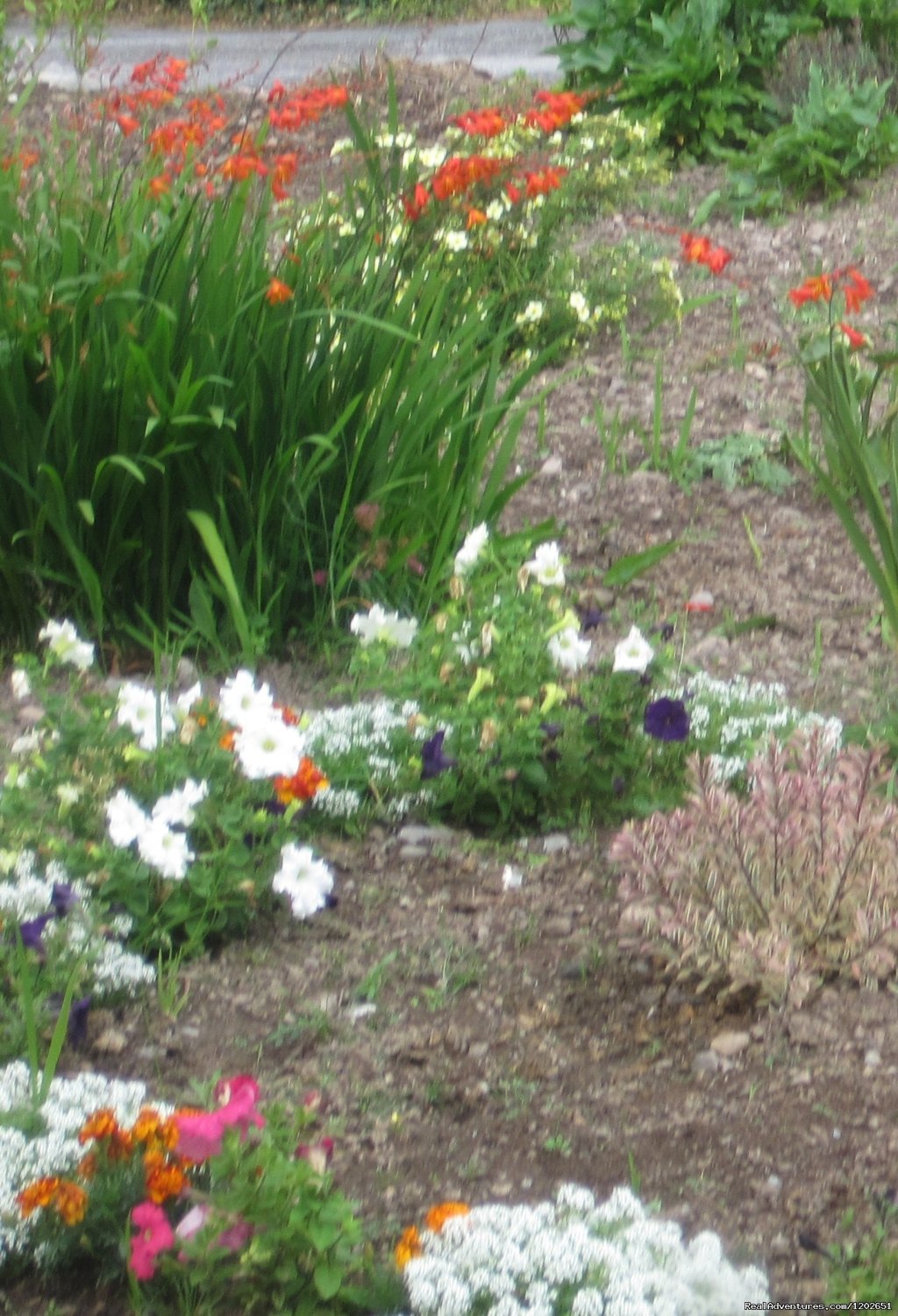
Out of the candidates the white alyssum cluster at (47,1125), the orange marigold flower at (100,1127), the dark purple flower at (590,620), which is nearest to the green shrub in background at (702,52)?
the dark purple flower at (590,620)

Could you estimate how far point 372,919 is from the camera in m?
2.58

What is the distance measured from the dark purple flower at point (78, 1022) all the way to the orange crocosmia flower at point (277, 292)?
1551 millimetres

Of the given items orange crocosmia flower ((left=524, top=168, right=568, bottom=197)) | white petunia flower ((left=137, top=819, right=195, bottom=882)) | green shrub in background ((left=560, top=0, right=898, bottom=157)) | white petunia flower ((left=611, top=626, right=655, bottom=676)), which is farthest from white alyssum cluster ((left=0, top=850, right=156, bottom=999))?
green shrub in background ((left=560, top=0, right=898, bottom=157))

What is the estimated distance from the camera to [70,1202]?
179cm

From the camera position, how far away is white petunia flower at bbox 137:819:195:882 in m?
2.32

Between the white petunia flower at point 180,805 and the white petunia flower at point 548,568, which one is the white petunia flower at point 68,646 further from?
the white petunia flower at point 548,568

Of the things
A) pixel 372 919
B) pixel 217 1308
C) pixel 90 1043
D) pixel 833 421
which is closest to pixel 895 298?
pixel 833 421

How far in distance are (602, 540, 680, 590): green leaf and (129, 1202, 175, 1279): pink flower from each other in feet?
7.33

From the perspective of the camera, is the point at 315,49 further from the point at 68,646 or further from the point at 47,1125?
the point at 47,1125

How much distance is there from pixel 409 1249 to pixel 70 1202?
0.41 m

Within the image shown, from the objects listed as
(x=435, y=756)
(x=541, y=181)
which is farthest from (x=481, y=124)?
(x=435, y=756)

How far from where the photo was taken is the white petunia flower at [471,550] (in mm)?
3184

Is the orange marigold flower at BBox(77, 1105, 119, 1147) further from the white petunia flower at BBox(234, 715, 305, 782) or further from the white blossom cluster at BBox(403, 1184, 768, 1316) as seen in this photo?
the white petunia flower at BBox(234, 715, 305, 782)

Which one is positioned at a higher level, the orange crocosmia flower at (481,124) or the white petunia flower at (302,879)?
the orange crocosmia flower at (481,124)
